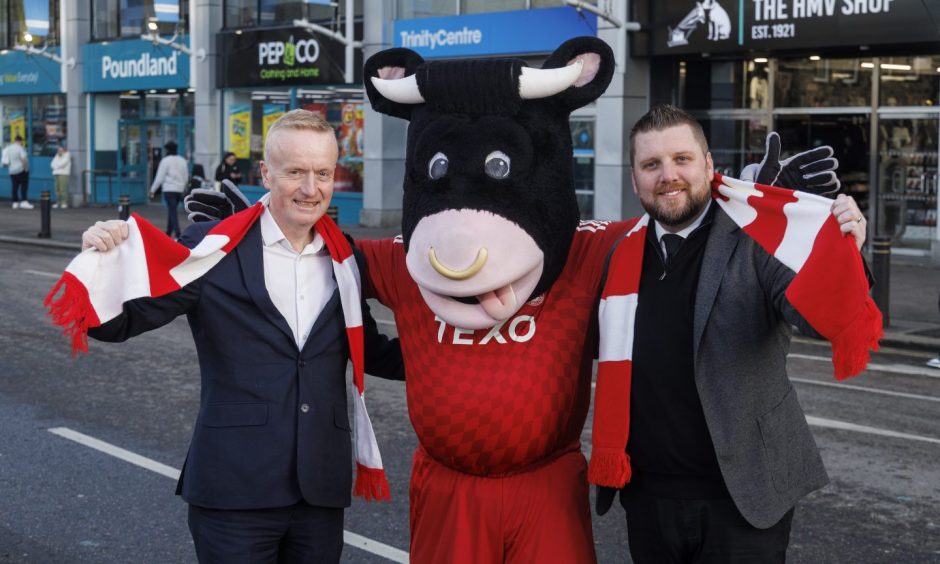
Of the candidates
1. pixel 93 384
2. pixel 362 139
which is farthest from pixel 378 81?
pixel 362 139

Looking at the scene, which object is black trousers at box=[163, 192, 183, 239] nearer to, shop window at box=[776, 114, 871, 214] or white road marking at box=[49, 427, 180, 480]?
shop window at box=[776, 114, 871, 214]

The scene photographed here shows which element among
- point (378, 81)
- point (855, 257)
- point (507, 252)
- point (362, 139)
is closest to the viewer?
point (855, 257)

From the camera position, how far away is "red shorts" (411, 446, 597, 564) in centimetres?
376

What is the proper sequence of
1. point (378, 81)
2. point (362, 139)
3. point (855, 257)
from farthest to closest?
point (362, 139), point (378, 81), point (855, 257)

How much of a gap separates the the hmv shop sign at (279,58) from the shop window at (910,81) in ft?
36.5

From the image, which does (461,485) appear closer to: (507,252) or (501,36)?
(507,252)

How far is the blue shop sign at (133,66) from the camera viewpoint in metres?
30.0

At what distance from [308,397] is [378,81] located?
3.67ft

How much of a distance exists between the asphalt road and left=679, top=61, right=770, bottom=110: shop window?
9538 millimetres

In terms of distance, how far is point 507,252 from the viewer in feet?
12.0

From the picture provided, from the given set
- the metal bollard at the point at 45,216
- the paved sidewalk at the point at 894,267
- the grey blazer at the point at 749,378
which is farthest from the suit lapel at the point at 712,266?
the metal bollard at the point at 45,216

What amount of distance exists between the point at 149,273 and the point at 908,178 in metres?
16.8

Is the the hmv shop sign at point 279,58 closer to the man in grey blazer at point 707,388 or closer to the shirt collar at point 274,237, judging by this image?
the shirt collar at point 274,237

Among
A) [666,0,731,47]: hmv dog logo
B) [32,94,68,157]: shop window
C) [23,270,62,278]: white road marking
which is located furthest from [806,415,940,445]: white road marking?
[32,94,68,157]: shop window
